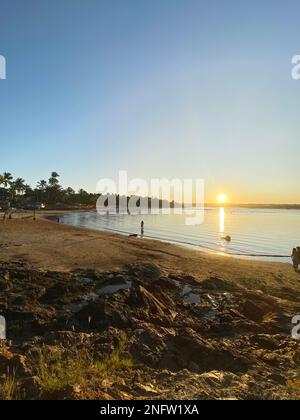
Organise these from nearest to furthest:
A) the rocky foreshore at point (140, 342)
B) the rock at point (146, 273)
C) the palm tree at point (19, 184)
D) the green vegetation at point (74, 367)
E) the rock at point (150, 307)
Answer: the green vegetation at point (74, 367), the rocky foreshore at point (140, 342), the rock at point (150, 307), the rock at point (146, 273), the palm tree at point (19, 184)

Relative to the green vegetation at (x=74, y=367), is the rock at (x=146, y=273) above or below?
below

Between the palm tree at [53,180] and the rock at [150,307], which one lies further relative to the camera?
the palm tree at [53,180]

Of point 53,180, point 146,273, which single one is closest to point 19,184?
point 53,180

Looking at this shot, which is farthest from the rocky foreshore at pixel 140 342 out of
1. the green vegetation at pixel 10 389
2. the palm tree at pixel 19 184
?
the palm tree at pixel 19 184

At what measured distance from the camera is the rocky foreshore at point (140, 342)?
5.71m

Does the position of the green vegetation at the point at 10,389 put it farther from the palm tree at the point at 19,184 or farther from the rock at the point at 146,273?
the palm tree at the point at 19,184

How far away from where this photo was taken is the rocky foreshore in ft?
18.7

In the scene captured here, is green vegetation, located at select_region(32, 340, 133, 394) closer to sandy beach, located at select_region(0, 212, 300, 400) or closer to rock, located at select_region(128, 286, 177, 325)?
sandy beach, located at select_region(0, 212, 300, 400)

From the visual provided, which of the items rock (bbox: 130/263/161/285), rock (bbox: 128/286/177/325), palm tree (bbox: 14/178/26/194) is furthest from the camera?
palm tree (bbox: 14/178/26/194)

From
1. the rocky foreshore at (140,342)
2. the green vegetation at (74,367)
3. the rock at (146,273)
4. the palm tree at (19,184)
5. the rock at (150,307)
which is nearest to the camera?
the green vegetation at (74,367)

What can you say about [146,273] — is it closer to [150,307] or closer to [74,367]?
[150,307]

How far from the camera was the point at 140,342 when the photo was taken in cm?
826

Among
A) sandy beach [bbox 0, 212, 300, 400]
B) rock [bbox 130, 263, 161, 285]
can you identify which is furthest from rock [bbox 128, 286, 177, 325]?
rock [bbox 130, 263, 161, 285]

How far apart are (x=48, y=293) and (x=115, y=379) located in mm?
7035
